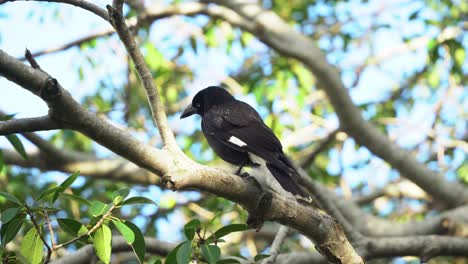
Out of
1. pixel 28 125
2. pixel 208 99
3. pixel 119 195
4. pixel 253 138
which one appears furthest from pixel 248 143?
pixel 28 125

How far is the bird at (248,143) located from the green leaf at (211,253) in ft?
2.22

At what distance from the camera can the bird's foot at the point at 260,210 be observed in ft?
9.10

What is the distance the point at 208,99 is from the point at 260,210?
2.37m

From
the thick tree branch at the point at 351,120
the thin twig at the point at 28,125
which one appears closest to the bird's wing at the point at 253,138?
the thin twig at the point at 28,125

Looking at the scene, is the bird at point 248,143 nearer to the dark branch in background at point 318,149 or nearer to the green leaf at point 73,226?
the green leaf at point 73,226

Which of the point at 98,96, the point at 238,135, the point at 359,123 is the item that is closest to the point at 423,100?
the point at 359,123

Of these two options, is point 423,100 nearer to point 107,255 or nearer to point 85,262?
point 85,262

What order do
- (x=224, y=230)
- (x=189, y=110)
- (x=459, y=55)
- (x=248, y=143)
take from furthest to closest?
(x=459, y=55)
(x=189, y=110)
(x=248, y=143)
(x=224, y=230)

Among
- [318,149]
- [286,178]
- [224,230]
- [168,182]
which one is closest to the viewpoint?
[168,182]

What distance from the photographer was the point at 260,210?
9.18 ft

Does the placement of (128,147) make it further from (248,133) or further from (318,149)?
(318,149)

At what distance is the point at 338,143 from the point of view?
694cm

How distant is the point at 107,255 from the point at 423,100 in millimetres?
6619

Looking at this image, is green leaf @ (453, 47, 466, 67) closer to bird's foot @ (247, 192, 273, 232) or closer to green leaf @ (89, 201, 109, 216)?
bird's foot @ (247, 192, 273, 232)
